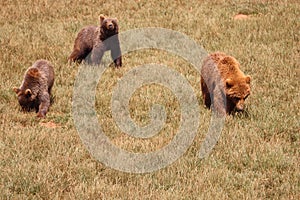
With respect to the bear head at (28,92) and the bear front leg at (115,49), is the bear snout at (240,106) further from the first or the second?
the bear front leg at (115,49)

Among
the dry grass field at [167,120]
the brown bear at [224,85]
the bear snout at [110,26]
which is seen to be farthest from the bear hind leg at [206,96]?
the bear snout at [110,26]

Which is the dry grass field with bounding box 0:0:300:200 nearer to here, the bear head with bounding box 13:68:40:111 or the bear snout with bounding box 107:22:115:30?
the bear head with bounding box 13:68:40:111

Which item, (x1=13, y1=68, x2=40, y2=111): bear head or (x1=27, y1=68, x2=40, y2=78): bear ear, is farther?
(x1=27, y1=68, x2=40, y2=78): bear ear

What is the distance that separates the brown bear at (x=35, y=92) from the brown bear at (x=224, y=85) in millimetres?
3344

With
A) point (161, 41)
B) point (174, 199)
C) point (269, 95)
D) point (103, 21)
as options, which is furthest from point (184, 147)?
point (161, 41)

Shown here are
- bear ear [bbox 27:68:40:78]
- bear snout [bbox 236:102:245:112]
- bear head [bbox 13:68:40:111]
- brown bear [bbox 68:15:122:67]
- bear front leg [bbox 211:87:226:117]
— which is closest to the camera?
bear snout [bbox 236:102:245:112]

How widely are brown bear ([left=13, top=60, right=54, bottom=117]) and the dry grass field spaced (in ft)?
0.83

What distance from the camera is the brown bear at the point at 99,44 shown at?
1285 cm

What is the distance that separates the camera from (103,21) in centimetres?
1284

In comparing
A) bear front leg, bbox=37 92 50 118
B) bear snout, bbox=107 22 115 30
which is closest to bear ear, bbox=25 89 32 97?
bear front leg, bbox=37 92 50 118

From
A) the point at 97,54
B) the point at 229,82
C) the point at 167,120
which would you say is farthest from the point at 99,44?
the point at 229,82

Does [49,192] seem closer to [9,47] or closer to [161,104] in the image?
[161,104]

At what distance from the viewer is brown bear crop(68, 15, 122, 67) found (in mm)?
12852

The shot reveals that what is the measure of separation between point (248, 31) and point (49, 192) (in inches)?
420
